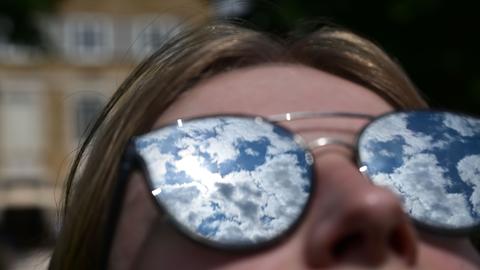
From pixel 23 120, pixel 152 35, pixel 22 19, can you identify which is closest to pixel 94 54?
pixel 23 120

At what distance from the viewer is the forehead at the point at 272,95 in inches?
42.6

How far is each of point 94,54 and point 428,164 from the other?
77.5ft

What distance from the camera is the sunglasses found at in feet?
3.18

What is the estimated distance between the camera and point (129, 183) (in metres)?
1.06

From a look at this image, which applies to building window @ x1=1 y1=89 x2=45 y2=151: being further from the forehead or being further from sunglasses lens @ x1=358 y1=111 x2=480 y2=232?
sunglasses lens @ x1=358 y1=111 x2=480 y2=232

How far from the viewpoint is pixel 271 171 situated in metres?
1.00

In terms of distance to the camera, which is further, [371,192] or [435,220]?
[435,220]

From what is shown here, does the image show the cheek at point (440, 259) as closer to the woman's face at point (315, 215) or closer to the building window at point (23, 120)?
the woman's face at point (315, 215)

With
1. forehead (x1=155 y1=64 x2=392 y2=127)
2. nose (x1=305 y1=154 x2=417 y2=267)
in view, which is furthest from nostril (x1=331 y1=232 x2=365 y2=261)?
forehead (x1=155 y1=64 x2=392 y2=127)

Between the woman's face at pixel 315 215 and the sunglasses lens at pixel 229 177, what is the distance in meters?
0.02

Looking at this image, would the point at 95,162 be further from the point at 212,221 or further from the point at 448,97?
the point at 448,97

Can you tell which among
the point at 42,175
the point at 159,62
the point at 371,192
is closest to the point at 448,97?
the point at 159,62

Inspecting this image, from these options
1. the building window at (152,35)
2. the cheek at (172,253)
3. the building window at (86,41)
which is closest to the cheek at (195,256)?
the cheek at (172,253)

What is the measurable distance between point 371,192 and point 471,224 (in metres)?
0.18
